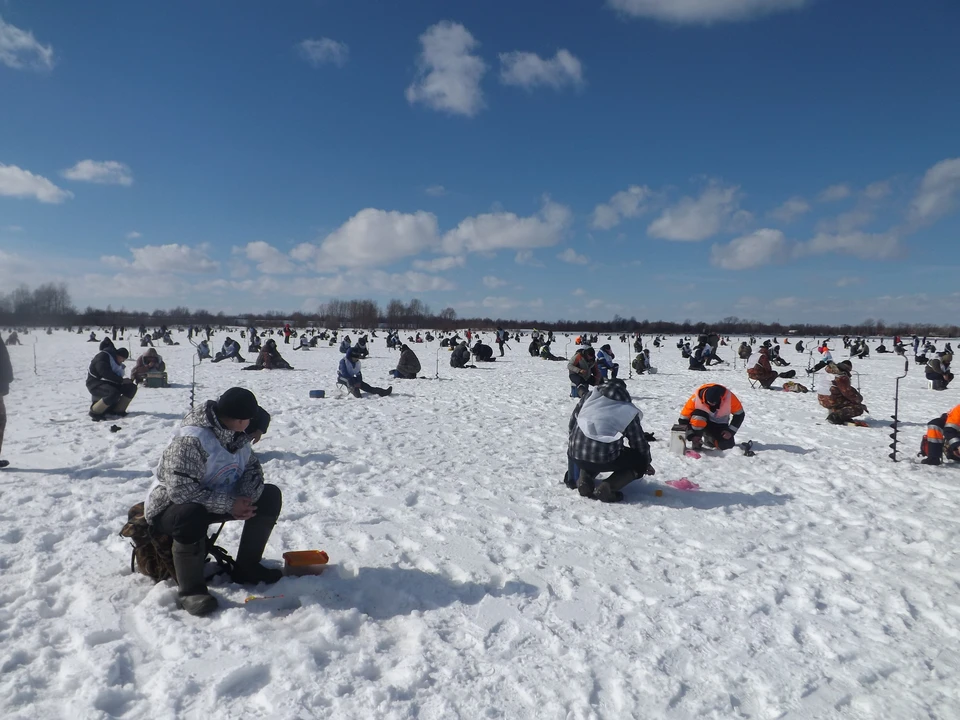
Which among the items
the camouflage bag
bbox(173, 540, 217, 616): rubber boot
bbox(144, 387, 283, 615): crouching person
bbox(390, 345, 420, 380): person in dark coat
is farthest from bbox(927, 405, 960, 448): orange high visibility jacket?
bbox(390, 345, 420, 380): person in dark coat

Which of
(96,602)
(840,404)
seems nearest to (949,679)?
(96,602)

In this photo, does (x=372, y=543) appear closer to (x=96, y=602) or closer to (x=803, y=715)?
(x=96, y=602)

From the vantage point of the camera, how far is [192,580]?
3207 mm

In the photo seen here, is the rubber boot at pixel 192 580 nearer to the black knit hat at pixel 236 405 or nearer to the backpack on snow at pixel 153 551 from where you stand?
the backpack on snow at pixel 153 551

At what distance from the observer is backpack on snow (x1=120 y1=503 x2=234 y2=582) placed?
3.37 meters

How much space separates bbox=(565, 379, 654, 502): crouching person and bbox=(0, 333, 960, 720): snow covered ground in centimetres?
34

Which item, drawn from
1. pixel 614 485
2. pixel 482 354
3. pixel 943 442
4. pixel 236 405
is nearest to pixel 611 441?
pixel 614 485

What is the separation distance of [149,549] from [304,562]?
3.12 feet

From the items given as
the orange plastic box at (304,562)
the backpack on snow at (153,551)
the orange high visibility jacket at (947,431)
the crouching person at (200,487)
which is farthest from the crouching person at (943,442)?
the backpack on snow at (153,551)

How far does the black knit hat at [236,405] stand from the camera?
3.14 m

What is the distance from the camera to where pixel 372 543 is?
4.39 metres

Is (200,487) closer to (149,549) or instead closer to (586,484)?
(149,549)

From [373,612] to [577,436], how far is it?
115 inches

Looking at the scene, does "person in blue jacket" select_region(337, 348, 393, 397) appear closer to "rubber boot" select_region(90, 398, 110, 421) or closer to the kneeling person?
"rubber boot" select_region(90, 398, 110, 421)
